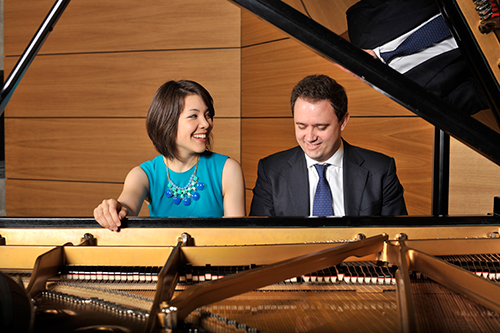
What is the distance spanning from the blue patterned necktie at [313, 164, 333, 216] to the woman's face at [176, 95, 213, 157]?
68cm

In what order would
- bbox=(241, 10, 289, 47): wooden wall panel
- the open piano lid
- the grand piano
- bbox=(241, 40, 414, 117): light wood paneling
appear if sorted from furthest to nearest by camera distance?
bbox=(241, 10, 289, 47): wooden wall panel → bbox=(241, 40, 414, 117): light wood paneling → the open piano lid → the grand piano

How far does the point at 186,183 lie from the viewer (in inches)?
77.6

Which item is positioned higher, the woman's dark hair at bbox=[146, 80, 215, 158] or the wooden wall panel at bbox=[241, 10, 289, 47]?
the wooden wall panel at bbox=[241, 10, 289, 47]

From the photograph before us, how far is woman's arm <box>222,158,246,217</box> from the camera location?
1.92 meters

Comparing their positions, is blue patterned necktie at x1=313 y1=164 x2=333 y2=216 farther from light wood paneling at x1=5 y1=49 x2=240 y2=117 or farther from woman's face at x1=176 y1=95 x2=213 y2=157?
light wood paneling at x1=5 y1=49 x2=240 y2=117

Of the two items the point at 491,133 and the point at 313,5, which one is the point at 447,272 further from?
the point at 313,5

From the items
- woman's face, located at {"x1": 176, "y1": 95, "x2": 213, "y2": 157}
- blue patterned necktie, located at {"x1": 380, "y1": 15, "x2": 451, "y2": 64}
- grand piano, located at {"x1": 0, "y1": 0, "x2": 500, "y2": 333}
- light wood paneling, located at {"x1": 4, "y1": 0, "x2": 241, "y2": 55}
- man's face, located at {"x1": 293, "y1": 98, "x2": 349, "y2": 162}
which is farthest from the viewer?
light wood paneling, located at {"x1": 4, "y1": 0, "x2": 241, "y2": 55}

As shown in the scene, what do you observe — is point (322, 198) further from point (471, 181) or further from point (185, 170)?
point (471, 181)

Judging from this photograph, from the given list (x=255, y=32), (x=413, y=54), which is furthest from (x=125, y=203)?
A: (x=255, y=32)

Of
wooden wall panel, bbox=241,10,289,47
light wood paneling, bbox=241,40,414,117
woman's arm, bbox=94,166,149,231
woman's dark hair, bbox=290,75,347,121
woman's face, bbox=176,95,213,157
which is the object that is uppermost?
wooden wall panel, bbox=241,10,289,47

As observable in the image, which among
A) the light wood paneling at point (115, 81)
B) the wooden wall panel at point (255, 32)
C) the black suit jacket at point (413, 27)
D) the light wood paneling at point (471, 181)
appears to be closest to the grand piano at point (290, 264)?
the black suit jacket at point (413, 27)

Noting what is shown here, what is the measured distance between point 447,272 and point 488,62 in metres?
0.82

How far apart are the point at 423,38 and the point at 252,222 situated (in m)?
1.24

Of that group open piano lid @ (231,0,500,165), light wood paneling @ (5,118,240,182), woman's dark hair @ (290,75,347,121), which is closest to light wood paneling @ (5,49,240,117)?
light wood paneling @ (5,118,240,182)
